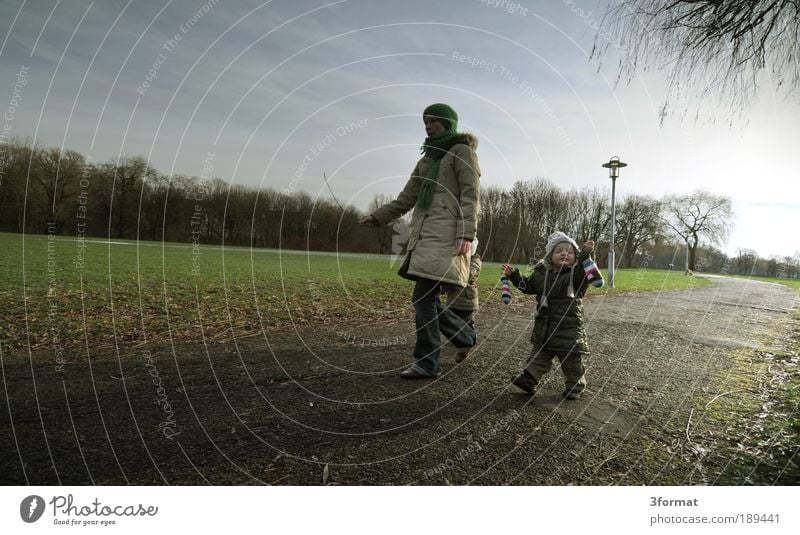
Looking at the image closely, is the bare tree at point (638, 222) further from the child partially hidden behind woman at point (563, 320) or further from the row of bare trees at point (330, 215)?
the child partially hidden behind woman at point (563, 320)

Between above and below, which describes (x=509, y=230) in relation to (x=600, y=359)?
above

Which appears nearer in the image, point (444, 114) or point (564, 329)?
point (564, 329)

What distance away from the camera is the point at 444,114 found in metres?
3.83

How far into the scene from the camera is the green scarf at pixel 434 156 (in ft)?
12.6

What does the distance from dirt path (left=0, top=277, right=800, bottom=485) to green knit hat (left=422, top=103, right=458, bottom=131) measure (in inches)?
94.4

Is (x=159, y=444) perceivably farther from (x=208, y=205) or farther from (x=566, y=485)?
(x=208, y=205)

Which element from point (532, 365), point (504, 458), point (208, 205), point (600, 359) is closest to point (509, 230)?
point (600, 359)

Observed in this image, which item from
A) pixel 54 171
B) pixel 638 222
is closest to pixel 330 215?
pixel 54 171

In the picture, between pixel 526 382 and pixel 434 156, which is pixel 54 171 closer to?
pixel 434 156

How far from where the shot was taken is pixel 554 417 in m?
3.15

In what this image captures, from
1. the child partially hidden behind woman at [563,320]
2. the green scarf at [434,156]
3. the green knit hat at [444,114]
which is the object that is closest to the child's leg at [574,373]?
the child partially hidden behind woman at [563,320]

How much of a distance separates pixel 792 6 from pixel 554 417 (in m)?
3.44

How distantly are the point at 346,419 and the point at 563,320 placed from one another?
2.05m
